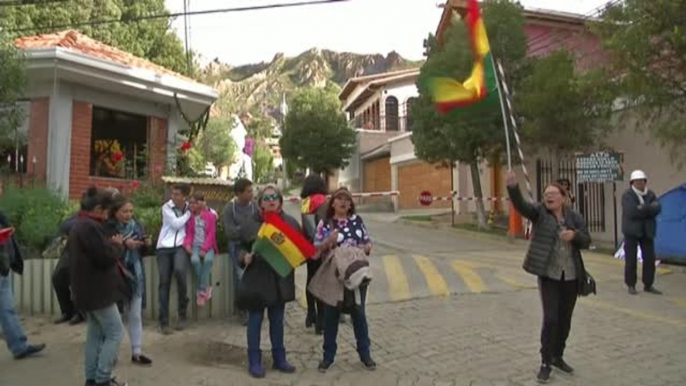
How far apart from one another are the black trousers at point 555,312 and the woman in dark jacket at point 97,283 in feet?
11.5

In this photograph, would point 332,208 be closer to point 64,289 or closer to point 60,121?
point 64,289

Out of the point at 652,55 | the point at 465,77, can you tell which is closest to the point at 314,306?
the point at 652,55

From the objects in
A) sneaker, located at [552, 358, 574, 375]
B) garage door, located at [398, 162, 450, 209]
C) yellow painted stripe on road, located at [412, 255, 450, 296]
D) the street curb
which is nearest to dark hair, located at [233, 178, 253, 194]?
yellow painted stripe on road, located at [412, 255, 450, 296]

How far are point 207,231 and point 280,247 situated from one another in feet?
5.87

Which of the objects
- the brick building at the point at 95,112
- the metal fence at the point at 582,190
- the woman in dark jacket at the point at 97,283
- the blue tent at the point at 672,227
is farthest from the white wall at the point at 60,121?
the metal fence at the point at 582,190

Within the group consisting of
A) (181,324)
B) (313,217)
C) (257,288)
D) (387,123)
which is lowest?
(181,324)

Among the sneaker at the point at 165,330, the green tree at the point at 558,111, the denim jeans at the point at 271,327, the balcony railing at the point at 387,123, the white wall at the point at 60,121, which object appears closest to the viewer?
the denim jeans at the point at 271,327

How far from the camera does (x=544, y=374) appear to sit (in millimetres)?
5133

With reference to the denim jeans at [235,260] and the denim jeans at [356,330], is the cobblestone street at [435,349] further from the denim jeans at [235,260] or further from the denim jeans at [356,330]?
the denim jeans at [235,260]

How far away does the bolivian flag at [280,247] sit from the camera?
543 centimetres

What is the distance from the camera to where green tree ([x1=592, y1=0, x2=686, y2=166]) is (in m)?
8.77

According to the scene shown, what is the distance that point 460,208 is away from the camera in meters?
24.4

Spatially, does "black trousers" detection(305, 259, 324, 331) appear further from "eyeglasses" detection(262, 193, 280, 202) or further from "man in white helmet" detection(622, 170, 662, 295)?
"man in white helmet" detection(622, 170, 662, 295)

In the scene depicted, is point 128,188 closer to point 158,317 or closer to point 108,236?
point 158,317
